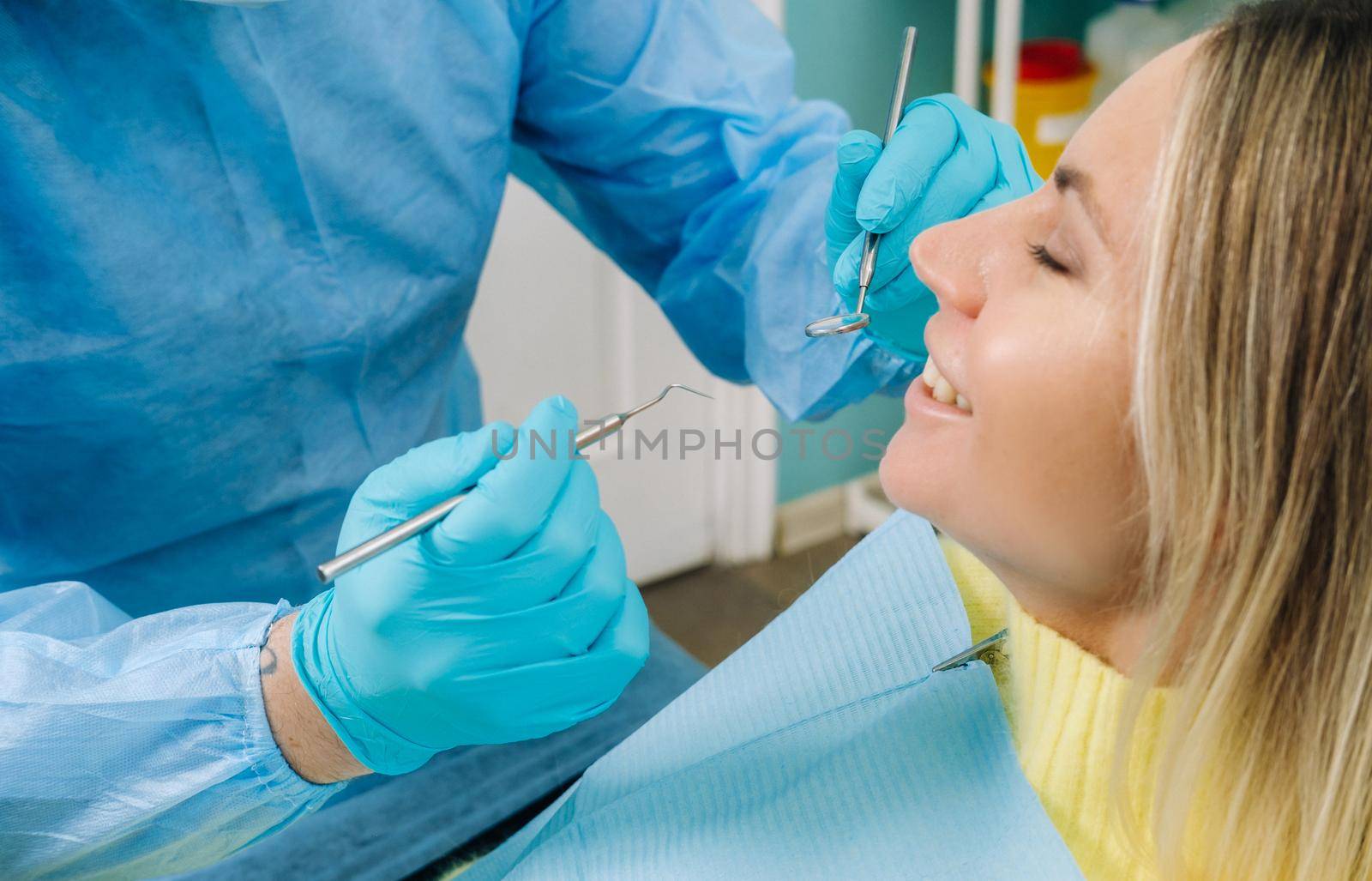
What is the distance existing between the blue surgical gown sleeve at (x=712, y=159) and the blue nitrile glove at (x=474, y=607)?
1.26 feet

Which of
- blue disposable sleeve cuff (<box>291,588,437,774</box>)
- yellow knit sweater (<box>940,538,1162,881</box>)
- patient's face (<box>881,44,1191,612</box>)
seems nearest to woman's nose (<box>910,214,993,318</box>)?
patient's face (<box>881,44,1191,612</box>)

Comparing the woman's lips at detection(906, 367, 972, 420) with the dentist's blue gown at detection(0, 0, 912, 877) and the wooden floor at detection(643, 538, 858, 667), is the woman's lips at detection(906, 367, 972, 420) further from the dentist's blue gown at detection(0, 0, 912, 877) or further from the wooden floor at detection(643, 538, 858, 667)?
the wooden floor at detection(643, 538, 858, 667)

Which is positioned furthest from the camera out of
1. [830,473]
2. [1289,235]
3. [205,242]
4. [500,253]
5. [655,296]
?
[830,473]

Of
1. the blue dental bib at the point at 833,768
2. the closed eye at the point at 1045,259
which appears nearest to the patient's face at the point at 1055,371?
the closed eye at the point at 1045,259

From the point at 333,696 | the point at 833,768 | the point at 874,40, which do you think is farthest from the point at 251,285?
the point at 874,40

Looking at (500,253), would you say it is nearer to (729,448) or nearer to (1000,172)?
(729,448)

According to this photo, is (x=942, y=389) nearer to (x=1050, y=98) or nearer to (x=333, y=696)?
(x=333, y=696)

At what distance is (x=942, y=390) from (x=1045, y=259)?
0.12m

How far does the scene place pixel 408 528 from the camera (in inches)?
24.5

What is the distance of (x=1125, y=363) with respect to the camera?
1.90 ft

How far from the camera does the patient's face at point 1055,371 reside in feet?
1.92

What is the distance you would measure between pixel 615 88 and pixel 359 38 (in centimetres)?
24

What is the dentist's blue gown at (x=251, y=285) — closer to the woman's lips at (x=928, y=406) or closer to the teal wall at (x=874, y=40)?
the woman's lips at (x=928, y=406)

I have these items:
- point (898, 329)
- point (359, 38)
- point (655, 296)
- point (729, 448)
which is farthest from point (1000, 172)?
point (729, 448)
